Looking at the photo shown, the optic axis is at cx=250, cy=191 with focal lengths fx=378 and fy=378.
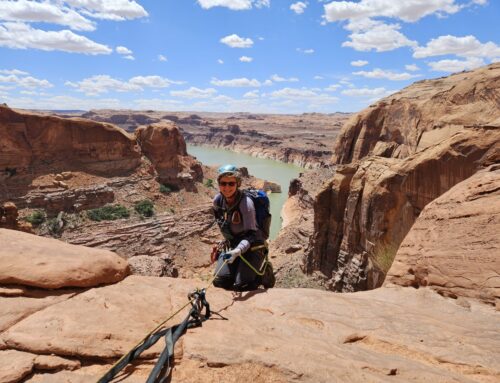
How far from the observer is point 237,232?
5.57m

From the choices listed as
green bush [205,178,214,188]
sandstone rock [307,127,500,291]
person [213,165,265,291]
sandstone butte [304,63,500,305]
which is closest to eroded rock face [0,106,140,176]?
green bush [205,178,214,188]

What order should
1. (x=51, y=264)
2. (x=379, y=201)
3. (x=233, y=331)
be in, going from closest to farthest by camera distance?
(x=233, y=331)
(x=51, y=264)
(x=379, y=201)

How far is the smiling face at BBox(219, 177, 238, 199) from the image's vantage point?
527cm

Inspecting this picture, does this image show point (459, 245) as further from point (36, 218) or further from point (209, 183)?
point (209, 183)

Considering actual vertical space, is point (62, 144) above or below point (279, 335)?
above

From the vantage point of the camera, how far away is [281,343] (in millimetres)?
3658

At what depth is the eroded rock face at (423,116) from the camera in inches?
500

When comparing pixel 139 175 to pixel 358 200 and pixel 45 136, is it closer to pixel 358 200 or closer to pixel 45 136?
pixel 45 136

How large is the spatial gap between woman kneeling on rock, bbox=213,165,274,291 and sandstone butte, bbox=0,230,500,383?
0.37 meters

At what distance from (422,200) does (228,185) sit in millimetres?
7681

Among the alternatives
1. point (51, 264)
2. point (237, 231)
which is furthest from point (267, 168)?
point (51, 264)

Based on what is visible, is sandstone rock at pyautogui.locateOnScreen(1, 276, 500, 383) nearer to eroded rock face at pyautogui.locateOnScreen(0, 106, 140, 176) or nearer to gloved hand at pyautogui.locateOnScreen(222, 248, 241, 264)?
gloved hand at pyautogui.locateOnScreen(222, 248, 241, 264)

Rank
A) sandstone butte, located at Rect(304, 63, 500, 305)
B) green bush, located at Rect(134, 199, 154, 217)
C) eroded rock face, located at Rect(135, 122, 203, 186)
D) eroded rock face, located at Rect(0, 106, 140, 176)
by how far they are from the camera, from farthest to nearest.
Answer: eroded rock face, located at Rect(135, 122, 203, 186)
green bush, located at Rect(134, 199, 154, 217)
eroded rock face, located at Rect(0, 106, 140, 176)
sandstone butte, located at Rect(304, 63, 500, 305)

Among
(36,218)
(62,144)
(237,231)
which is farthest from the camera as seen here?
(62,144)
